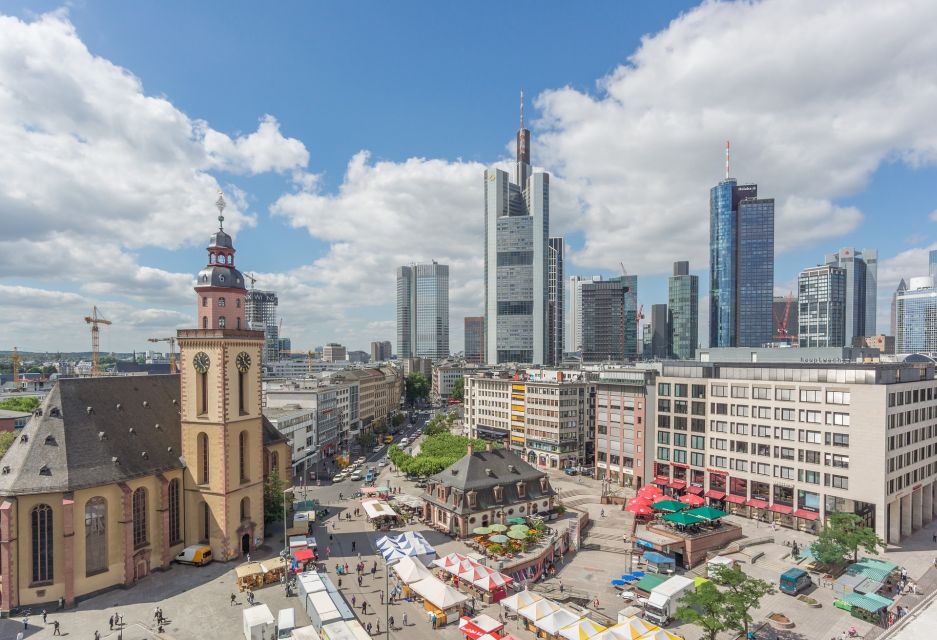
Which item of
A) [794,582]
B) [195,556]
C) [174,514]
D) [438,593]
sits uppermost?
[174,514]

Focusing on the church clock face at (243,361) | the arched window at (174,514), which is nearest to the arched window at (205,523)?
the arched window at (174,514)

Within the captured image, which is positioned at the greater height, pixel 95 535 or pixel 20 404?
pixel 95 535

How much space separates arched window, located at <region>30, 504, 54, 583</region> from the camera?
43250mm

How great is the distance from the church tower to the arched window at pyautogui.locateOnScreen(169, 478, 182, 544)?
0.86 meters

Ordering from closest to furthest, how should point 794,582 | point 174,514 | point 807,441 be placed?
point 794,582 < point 174,514 < point 807,441

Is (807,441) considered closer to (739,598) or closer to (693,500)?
(693,500)

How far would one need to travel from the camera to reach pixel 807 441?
6694 cm

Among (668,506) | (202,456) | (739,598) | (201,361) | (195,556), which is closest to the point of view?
(739,598)

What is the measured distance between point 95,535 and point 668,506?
2408 inches

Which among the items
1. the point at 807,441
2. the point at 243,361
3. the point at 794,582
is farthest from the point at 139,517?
the point at 807,441

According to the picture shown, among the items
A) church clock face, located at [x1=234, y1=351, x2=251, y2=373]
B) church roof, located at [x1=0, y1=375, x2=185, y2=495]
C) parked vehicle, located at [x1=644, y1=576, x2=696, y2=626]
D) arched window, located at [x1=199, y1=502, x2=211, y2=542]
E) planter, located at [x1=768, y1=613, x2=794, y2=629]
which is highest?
church clock face, located at [x1=234, y1=351, x2=251, y2=373]

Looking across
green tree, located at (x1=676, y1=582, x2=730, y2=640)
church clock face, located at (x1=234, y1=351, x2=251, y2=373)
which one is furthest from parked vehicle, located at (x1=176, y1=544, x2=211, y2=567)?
green tree, located at (x1=676, y1=582, x2=730, y2=640)

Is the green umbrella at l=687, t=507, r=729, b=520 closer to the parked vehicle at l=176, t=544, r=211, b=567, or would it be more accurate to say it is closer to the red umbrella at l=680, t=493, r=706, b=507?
the red umbrella at l=680, t=493, r=706, b=507

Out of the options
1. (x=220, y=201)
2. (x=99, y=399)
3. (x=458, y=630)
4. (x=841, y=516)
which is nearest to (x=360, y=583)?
(x=458, y=630)
